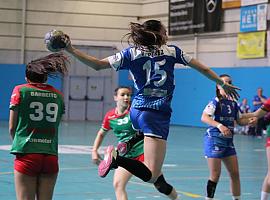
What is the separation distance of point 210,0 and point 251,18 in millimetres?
3237

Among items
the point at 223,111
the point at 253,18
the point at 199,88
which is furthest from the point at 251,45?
the point at 223,111

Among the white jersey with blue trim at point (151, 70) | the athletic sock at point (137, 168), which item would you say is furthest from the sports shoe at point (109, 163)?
the white jersey with blue trim at point (151, 70)

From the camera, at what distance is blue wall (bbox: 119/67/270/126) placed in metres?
26.5

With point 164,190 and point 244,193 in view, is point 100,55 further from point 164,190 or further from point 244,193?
point 164,190

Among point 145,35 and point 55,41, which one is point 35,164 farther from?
point 145,35

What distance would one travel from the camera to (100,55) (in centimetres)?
3466

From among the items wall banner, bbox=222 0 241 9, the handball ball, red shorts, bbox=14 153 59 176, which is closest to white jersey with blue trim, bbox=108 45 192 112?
the handball ball

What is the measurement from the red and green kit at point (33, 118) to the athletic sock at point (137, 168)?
0.77m

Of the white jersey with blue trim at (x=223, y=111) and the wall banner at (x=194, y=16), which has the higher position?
the wall banner at (x=194, y=16)

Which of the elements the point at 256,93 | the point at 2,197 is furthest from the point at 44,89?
the point at 256,93

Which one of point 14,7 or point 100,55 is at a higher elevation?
point 14,7

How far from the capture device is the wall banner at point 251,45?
26406mm

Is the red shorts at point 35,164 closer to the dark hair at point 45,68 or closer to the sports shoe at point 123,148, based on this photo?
the dark hair at point 45,68

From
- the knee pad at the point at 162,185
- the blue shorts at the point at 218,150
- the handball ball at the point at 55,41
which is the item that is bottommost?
the knee pad at the point at 162,185
